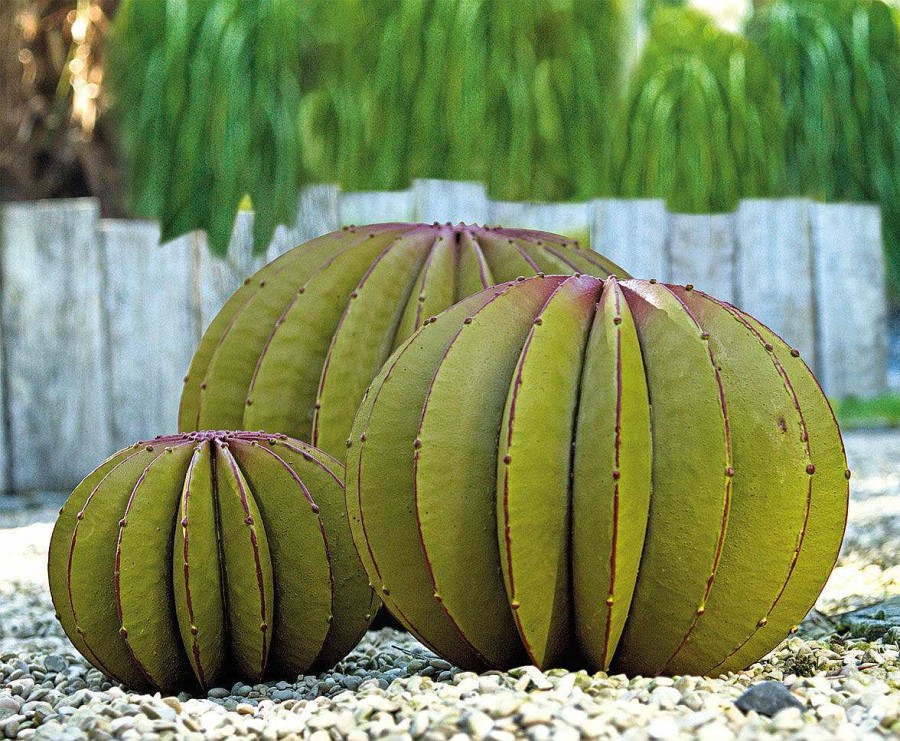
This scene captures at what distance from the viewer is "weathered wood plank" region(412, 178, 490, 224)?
5.33m

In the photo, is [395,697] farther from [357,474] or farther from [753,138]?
[753,138]

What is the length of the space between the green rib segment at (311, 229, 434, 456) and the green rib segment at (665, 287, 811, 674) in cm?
85

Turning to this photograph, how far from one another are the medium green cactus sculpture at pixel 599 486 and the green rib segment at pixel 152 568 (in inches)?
13.2

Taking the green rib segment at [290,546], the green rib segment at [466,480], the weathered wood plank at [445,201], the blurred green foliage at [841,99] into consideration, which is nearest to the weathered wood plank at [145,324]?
the weathered wood plank at [445,201]

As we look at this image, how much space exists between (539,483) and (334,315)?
0.96 m

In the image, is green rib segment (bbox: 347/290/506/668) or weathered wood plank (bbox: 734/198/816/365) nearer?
green rib segment (bbox: 347/290/506/668)

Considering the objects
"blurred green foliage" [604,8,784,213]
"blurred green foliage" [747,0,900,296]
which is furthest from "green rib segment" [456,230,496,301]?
"blurred green foliage" [747,0,900,296]

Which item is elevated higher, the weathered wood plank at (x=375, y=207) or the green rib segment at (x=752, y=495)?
the weathered wood plank at (x=375, y=207)

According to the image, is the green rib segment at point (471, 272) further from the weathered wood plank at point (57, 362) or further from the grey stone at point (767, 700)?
the weathered wood plank at point (57, 362)

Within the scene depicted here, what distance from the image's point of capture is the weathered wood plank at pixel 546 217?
5.58 m

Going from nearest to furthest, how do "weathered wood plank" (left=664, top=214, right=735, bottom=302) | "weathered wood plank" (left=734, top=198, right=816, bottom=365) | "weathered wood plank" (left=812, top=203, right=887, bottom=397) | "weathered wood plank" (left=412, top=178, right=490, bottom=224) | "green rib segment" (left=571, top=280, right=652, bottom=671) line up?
"green rib segment" (left=571, top=280, right=652, bottom=671) → "weathered wood plank" (left=412, top=178, right=490, bottom=224) → "weathered wood plank" (left=664, top=214, right=735, bottom=302) → "weathered wood plank" (left=734, top=198, right=816, bottom=365) → "weathered wood plank" (left=812, top=203, right=887, bottom=397)

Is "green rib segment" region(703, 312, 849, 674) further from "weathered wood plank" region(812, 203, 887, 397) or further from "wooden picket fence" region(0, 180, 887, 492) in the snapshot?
"weathered wood plank" region(812, 203, 887, 397)

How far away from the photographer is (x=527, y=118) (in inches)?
297

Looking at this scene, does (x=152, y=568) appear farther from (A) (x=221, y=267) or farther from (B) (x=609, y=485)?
(A) (x=221, y=267)
